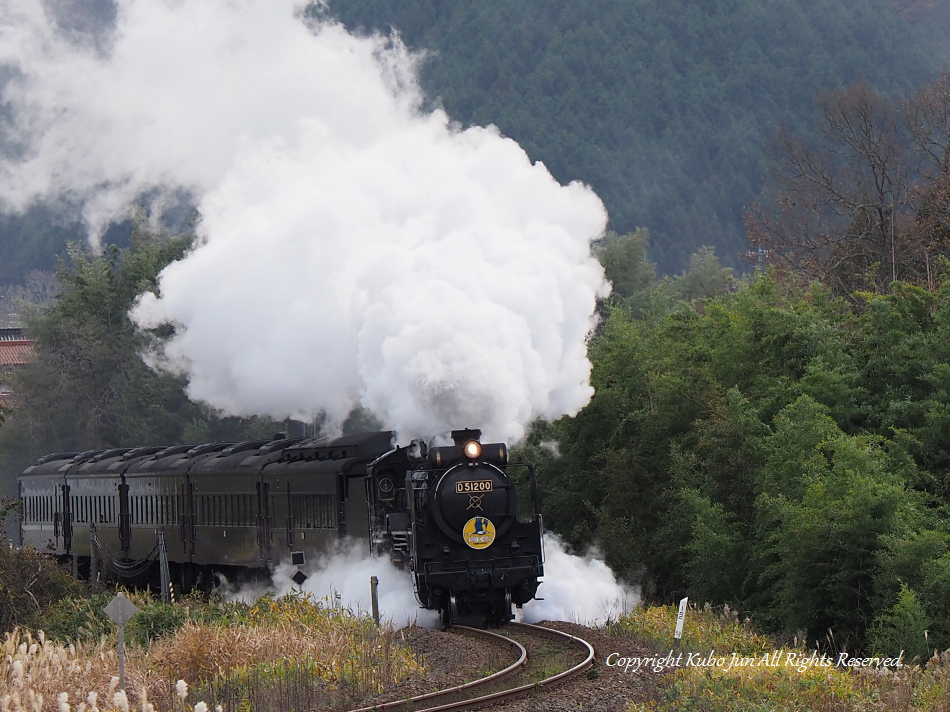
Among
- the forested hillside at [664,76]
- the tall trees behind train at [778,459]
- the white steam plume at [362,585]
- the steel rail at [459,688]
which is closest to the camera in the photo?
the steel rail at [459,688]

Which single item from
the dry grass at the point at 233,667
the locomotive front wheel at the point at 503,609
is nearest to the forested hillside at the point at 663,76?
the locomotive front wheel at the point at 503,609

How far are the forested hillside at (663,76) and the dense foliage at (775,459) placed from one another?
311ft

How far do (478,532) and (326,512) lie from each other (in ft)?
12.0

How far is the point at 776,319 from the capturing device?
2464cm

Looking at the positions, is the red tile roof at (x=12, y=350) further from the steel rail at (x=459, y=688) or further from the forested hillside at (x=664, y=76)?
the steel rail at (x=459, y=688)

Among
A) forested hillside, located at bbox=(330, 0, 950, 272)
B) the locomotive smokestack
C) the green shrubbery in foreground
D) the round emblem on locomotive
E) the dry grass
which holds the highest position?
forested hillside, located at bbox=(330, 0, 950, 272)

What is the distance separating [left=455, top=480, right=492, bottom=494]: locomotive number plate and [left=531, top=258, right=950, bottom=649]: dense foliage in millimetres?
5099

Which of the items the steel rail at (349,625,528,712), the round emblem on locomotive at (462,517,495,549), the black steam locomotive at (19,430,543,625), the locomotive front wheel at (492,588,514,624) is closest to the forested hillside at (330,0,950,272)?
→ the black steam locomotive at (19,430,543,625)

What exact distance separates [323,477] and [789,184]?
1194 inches

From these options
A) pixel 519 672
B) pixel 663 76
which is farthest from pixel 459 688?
pixel 663 76

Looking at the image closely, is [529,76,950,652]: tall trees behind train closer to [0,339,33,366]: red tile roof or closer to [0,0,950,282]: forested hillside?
[0,339,33,366]: red tile roof

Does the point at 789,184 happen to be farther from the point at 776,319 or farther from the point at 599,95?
the point at 599,95

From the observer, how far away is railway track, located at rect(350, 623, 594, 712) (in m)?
12.0

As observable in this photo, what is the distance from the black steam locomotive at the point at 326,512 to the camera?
16656mm
